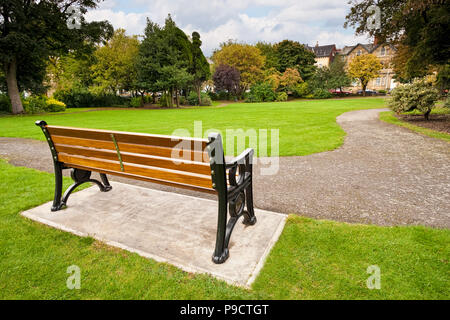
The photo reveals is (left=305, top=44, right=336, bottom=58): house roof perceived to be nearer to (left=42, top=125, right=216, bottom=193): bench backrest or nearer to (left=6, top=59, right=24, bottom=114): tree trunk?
(left=6, top=59, right=24, bottom=114): tree trunk

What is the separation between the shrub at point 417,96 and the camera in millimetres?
12234

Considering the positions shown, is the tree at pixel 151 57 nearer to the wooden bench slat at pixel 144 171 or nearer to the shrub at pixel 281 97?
the shrub at pixel 281 97

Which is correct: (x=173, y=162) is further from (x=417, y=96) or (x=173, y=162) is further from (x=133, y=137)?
(x=417, y=96)

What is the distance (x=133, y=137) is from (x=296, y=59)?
57191 millimetres

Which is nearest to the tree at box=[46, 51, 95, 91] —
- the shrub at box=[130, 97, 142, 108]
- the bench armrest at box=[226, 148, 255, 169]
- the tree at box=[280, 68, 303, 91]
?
the shrub at box=[130, 97, 142, 108]

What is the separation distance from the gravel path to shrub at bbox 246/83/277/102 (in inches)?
1519

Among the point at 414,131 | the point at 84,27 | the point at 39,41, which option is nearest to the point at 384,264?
the point at 414,131

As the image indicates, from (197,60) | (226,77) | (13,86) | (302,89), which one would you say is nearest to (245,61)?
(226,77)

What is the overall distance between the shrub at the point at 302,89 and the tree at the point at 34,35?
35485mm

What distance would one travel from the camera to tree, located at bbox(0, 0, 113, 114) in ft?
61.0

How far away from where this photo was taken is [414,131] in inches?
418

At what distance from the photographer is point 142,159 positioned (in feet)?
9.48

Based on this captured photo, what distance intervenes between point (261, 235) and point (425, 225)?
7.15 feet

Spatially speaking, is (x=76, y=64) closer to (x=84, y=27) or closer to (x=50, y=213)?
(x=84, y=27)
